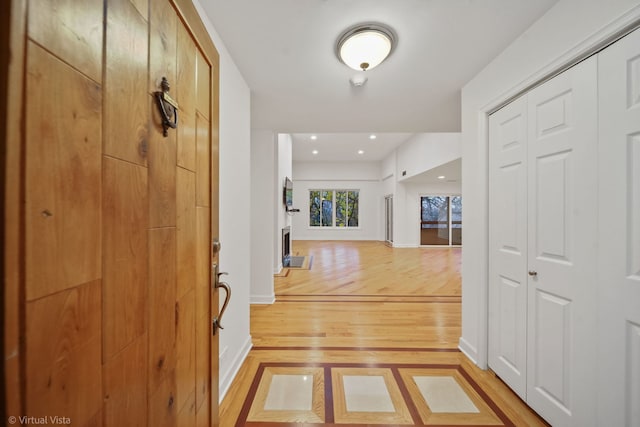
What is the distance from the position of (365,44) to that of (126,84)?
1.37m

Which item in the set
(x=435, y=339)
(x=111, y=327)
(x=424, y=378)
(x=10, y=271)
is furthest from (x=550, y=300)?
(x=10, y=271)

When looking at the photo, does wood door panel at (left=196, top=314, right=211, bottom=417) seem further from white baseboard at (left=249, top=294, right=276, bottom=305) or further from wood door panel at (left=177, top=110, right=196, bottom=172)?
white baseboard at (left=249, top=294, right=276, bottom=305)

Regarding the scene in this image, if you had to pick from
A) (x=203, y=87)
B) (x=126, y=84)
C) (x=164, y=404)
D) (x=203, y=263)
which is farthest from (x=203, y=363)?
(x=203, y=87)

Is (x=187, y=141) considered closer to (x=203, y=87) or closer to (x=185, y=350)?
(x=203, y=87)

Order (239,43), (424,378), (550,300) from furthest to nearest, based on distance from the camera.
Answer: (424,378) → (239,43) → (550,300)

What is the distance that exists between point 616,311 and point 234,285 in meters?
2.12

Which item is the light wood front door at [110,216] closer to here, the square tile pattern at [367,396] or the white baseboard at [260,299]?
the square tile pattern at [367,396]

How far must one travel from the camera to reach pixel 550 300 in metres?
1.45

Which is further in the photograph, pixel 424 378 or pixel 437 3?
pixel 424 378

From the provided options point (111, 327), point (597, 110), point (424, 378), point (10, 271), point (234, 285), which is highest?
point (597, 110)

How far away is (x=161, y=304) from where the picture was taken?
0.82m

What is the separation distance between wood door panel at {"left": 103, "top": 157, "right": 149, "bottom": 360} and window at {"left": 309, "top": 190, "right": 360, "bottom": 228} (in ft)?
31.1

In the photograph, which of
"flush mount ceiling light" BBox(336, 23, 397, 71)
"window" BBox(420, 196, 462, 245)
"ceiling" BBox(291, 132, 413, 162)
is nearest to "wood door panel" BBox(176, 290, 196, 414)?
"flush mount ceiling light" BBox(336, 23, 397, 71)

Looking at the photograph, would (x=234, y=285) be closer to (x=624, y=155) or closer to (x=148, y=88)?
(x=148, y=88)
